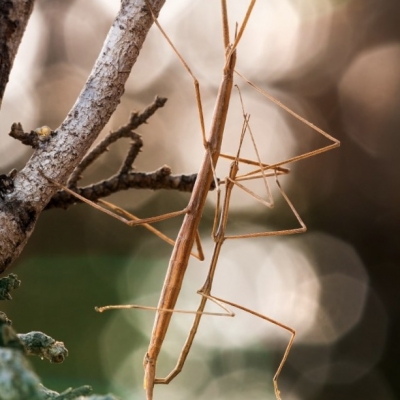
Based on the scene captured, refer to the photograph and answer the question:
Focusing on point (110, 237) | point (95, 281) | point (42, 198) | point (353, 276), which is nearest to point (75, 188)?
point (42, 198)

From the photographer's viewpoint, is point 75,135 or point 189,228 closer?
point 75,135

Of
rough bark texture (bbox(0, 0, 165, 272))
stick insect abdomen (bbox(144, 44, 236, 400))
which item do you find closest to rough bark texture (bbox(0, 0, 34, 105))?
rough bark texture (bbox(0, 0, 165, 272))

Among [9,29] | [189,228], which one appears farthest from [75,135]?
[189,228]

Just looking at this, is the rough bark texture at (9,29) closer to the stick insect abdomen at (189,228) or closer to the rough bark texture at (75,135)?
the rough bark texture at (75,135)

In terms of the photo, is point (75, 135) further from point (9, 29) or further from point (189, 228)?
point (189, 228)

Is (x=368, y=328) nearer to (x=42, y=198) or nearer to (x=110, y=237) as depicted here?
(x=110, y=237)
